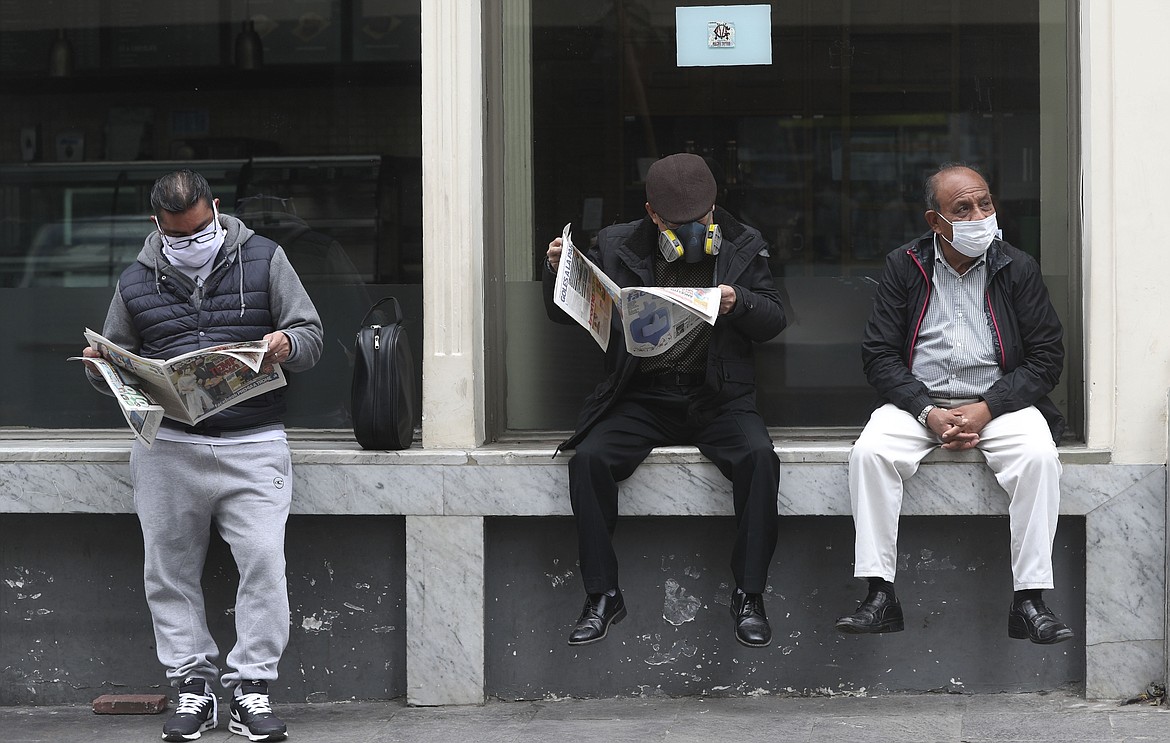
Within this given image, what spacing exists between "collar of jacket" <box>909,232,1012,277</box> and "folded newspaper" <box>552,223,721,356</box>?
2.65 feet

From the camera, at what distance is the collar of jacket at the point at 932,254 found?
16.0ft

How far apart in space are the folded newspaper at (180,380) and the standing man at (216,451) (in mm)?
160

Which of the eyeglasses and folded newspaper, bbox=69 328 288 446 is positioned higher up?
the eyeglasses

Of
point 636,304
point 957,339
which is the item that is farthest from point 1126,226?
point 636,304

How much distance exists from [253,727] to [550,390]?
5.61 ft

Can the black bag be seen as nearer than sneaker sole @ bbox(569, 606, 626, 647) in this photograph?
No

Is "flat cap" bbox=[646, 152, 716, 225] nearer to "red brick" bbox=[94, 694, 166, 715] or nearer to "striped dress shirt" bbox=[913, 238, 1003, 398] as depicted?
"striped dress shirt" bbox=[913, 238, 1003, 398]

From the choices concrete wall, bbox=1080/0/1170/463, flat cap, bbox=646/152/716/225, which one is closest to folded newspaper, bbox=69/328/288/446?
flat cap, bbox=646/152/716/225

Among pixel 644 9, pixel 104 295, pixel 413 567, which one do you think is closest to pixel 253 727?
pixel 413 567

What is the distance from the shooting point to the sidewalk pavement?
4.70 metres

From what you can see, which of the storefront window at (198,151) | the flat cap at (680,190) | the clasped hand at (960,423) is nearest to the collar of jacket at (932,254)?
the clasped hand at (960,423)

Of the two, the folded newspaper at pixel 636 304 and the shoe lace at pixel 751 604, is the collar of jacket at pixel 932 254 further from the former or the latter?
the shoe lace at pixel 751 604

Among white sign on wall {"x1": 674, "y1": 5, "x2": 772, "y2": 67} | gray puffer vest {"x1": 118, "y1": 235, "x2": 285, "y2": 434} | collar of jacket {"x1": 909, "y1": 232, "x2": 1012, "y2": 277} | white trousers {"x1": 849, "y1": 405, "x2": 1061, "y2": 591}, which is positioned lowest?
white trousers {"x1": 849, "y1": 405, "x2": 1061, "y2": 591}

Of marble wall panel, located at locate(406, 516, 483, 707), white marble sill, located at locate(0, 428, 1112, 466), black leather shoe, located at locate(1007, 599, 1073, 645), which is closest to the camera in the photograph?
black leather shoe, located at locate(1007, 599, 1073, 645)
